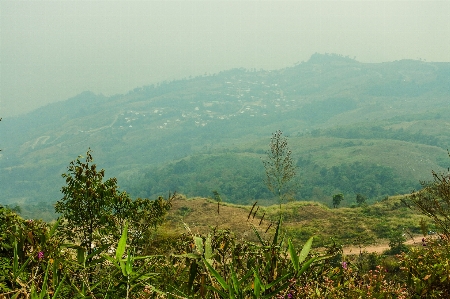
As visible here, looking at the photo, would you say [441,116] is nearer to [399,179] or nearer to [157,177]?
Result: [399,179]

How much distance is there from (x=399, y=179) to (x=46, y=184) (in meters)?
182

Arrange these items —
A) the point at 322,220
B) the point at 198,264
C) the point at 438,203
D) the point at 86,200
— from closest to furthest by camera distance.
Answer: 1. the point at 198,264
2. the point at 438,203
3. the point at 86,200
4. the point at 322,220

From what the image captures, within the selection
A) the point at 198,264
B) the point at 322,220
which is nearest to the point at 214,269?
the point at 198,264

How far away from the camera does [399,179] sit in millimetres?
92438

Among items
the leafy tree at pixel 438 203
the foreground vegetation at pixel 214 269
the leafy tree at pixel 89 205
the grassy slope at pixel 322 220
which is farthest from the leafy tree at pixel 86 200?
the grassy slope at pixel 322 220

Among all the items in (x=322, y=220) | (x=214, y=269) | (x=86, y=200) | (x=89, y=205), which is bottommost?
(x=322, y=220)

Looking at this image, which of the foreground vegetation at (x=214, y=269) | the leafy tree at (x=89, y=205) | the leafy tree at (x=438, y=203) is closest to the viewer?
the foreground vegetation at (x=214, y=269)

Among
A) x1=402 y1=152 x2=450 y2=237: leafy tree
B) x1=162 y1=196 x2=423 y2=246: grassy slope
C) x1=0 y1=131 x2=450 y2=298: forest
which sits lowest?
x1=162 y1=196 x2=423 y2=246: grassy slope

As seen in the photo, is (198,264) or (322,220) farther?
(322,220)

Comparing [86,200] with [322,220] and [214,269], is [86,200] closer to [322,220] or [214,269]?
[214,269]

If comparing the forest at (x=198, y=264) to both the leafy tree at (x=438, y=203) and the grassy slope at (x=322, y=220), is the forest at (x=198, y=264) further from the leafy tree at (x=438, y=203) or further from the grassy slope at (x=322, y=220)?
the grassy slope at (x=322, y=220)

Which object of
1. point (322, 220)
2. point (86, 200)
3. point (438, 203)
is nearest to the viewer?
point (438, 203)

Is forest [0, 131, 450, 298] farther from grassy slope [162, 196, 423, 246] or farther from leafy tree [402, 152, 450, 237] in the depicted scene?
grassy slope [162, 196, 423, 246]

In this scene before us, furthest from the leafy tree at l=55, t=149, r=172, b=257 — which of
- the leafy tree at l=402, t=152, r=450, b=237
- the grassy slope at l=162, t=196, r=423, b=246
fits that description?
the grassy slope at l=162, t=196, r=423, b=246
